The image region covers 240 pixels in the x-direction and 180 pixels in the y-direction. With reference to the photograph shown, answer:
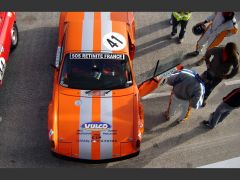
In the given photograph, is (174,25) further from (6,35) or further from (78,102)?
(6,35)

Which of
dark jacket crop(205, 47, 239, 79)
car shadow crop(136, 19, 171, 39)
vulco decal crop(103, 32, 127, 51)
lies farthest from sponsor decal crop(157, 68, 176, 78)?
car shadow crop(136, 19, 171, 39)

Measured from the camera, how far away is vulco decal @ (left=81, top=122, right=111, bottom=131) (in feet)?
22.9

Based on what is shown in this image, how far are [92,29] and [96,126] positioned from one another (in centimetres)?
207

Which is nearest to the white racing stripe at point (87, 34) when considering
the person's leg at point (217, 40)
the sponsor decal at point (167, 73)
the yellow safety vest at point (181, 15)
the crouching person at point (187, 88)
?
the sponsor decal at point (167, 73)

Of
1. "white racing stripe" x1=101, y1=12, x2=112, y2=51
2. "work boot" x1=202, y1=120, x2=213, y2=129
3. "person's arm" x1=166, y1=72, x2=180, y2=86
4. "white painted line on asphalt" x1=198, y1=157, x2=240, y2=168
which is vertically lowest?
"white painted line on asphalt" x1=198, y1=157, x2=240, y2=168

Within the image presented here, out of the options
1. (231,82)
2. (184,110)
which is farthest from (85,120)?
(231,82)

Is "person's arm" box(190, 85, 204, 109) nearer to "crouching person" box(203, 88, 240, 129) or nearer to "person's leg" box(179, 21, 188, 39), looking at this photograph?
"crouching person" box(203, 88, 240, 129)

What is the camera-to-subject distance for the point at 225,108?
24.7 ft

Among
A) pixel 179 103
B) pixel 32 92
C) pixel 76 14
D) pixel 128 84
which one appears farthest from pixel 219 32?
pixel 32 92

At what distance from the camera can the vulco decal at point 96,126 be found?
6.98 meters

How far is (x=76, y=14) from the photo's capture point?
863 centimetres

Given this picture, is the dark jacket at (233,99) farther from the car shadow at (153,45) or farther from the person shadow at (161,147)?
the car shadow at (153,45)

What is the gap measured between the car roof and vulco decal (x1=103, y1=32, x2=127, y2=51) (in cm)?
4

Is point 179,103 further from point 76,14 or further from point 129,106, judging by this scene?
point 76,14
